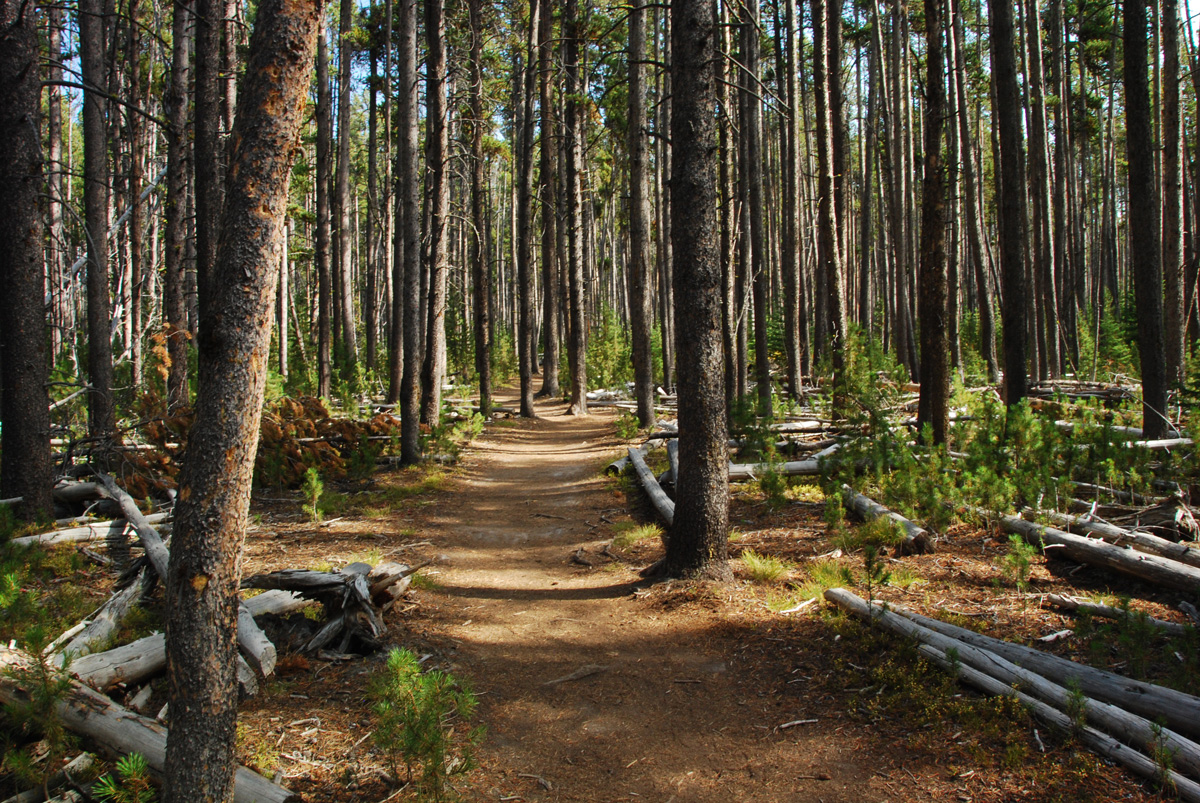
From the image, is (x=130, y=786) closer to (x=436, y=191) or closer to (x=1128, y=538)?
(x=1128, y=538)

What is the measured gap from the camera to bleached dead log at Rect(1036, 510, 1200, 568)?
15.7 feet

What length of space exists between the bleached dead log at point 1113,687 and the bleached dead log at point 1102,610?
60cm

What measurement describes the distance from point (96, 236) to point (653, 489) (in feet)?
26.7

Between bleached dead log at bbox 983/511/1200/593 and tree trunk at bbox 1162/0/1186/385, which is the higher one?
tree trunk at bbox 1162/0/1186/385

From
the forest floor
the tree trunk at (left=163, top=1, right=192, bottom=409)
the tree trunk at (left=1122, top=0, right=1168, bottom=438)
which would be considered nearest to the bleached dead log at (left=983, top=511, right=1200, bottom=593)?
the forest floor

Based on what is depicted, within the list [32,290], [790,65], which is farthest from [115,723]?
[790,65]

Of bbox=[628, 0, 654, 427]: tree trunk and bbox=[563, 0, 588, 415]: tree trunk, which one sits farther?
bbox=[563, 0, 588, 415]: tree trunk

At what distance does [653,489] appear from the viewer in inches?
330

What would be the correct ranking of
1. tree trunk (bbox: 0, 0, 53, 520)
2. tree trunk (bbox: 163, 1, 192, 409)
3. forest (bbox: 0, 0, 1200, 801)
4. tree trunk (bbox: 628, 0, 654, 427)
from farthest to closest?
tree trunk (bbox: 628, 0, 654, 427) → tree trunk (bbox: 163, 1, 192, 409) → tree trunk (bbox: 0, 0, 53, 520) → forest (bbox: 0, 0, 1200, 801)

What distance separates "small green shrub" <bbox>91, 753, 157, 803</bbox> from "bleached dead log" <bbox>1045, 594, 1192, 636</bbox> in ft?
15.7

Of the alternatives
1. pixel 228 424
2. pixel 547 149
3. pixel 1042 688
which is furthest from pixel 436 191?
pixel 1042 688

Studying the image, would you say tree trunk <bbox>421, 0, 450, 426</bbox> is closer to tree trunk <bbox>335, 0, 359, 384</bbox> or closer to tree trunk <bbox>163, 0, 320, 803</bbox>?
tree trunk <bbox>335, 0, 359, 384</bbox>

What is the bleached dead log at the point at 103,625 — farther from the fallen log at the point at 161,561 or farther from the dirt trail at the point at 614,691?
the dirt trail at the point at 614,691

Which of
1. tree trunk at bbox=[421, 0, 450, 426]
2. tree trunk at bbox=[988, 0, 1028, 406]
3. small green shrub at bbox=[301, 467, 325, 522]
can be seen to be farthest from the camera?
tree trunk at bbox=[421, 0, 450, 426]
